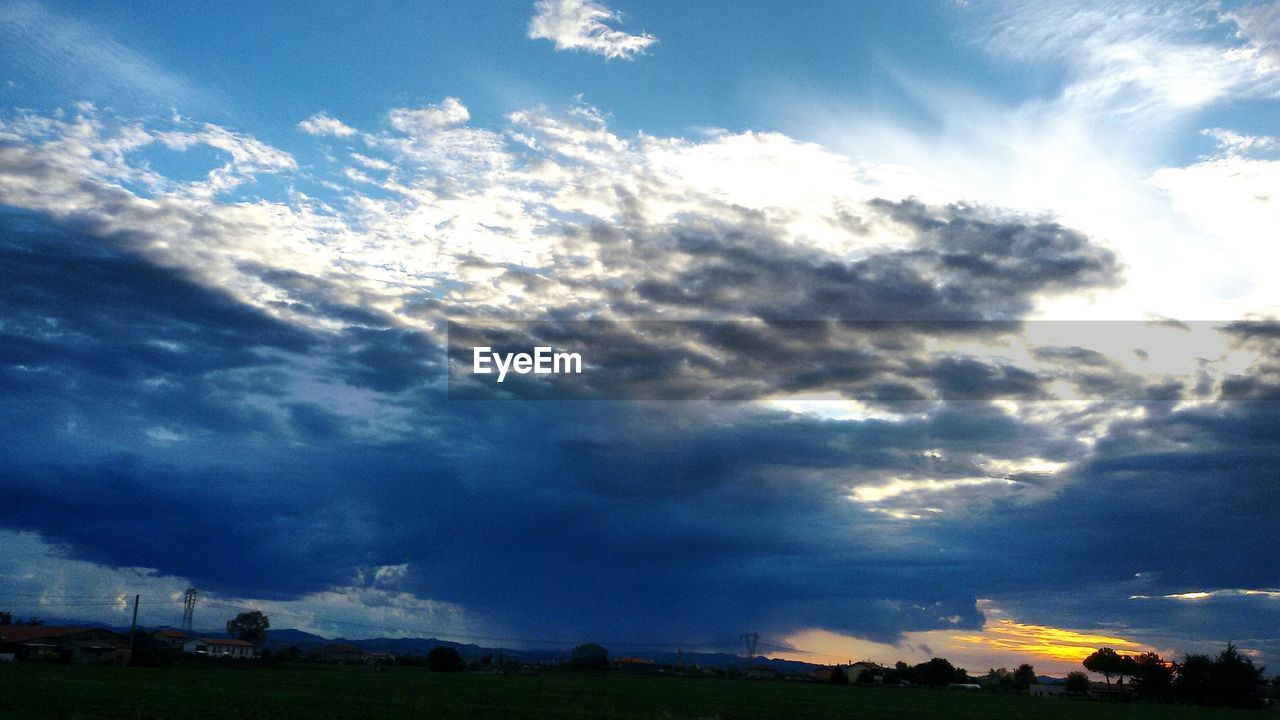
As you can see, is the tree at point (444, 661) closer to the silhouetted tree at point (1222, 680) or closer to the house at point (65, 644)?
the house at point (65, 644)

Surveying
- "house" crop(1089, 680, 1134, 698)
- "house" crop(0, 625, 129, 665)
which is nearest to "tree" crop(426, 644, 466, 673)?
"house" crop(0, 625, 129, 665)

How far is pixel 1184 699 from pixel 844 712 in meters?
120

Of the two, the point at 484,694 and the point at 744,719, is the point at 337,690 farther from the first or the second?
the point at 744,719

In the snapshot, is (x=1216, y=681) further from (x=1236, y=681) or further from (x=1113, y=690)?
(x=1113, y=690)

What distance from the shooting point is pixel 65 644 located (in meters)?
143

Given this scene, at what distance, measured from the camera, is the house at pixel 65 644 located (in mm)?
137625

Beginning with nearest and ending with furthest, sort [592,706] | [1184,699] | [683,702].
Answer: [592,706] → [683,702] → [1184,699]

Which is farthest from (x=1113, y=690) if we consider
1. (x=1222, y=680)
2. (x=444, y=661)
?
(x=444, y=661)

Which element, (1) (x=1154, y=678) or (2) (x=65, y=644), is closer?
(2) (x=65, y=644)

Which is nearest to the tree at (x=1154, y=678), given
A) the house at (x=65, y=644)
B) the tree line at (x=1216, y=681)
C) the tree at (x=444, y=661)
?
the tree line at (x=1216, y=681)

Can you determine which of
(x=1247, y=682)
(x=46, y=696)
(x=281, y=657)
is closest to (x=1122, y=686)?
(x=1247, y=682)

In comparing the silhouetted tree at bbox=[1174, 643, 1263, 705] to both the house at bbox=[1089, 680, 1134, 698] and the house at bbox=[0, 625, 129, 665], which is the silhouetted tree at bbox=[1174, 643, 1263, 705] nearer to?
the house at bbox=[1089, 680, 1134, 698]

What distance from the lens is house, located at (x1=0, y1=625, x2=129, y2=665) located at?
13762 centimetres

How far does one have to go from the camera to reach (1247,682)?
491 feet
